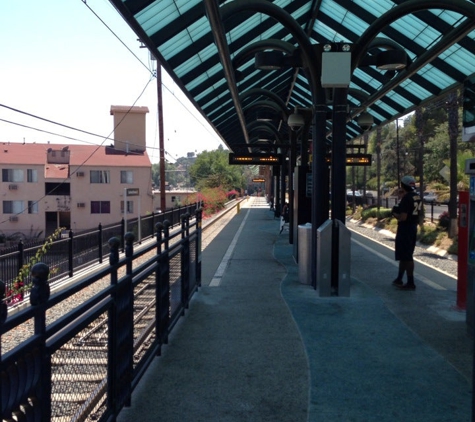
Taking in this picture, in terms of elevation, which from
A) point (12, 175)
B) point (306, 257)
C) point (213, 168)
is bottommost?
point (306, 257)

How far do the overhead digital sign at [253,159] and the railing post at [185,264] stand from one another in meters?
12.7

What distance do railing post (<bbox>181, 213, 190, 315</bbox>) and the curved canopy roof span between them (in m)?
2.45

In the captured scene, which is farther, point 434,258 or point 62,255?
point 434,258

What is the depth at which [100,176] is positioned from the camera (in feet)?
187

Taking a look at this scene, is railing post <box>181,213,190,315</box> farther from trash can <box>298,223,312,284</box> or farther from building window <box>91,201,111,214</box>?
building window <box>91,201,111,214</box>

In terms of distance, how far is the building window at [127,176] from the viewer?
5697 centimetres

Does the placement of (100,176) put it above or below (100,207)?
above

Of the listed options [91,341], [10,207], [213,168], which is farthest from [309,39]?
[213,168]

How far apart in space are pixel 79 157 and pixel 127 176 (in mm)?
5597

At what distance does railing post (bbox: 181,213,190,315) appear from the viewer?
7.85 m

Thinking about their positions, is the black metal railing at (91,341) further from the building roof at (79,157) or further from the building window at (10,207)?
the building window at (10,207)

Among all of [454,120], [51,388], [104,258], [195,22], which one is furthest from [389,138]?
[51,388]

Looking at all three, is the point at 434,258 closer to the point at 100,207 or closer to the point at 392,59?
the point at 392,59

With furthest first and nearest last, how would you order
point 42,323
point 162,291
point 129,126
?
1. point 129,126
2. point 162,291
3. point 42,323
